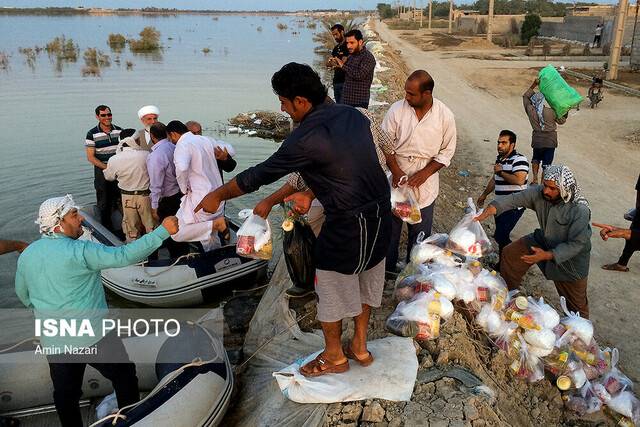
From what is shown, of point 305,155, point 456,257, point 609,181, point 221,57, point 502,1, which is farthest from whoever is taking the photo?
point 502,1

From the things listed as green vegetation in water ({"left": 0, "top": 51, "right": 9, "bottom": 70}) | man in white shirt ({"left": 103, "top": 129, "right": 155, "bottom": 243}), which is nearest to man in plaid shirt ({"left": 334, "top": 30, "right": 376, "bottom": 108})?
man in white shirt ({"left": 103, "top": 129, "right": 155, "bottom": 243})

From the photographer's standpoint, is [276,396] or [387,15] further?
[387,15]

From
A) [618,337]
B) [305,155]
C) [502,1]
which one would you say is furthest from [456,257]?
[502,1]

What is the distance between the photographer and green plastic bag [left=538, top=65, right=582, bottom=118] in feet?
21.4

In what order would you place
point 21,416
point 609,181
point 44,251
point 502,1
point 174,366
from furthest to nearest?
point 502,1, point 609,181, point 21,416, point 174,366, point 44,251

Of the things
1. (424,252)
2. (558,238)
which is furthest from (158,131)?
(558,238)

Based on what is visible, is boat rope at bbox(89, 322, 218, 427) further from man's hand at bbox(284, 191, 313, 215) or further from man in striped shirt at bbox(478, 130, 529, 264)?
man in striped shirt at bbox(478, 130, 529, 264)

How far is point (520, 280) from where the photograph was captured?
15.1 ft

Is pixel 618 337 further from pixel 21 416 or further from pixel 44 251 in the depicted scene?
pixel 21 416

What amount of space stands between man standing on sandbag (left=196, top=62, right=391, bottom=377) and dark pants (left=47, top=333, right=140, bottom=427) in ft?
4.26

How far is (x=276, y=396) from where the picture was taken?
3.41m

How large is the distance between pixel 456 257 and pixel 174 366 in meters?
2.43

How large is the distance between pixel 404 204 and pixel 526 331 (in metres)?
1.34

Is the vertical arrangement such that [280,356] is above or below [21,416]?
above
